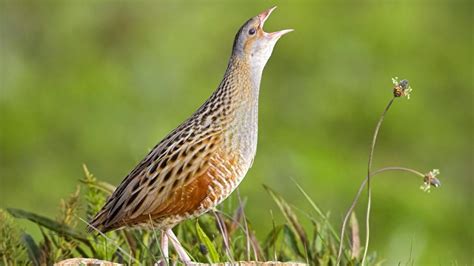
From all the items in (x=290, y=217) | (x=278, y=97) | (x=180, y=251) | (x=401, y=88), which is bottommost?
(x=180, y=251)

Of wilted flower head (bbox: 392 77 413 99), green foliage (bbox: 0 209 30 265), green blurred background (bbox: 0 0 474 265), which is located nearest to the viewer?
wilted flower head (bbox: 392 77 413 99)

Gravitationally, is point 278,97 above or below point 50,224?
above

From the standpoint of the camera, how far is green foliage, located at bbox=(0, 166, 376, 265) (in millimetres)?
5445

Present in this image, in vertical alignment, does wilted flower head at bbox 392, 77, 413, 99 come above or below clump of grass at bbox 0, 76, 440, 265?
above

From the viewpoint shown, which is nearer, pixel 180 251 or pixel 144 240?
pixel 180 251

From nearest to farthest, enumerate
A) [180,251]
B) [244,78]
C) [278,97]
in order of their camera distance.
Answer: [180,251]
[244,78]
[278,97]

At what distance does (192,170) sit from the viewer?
5.10m

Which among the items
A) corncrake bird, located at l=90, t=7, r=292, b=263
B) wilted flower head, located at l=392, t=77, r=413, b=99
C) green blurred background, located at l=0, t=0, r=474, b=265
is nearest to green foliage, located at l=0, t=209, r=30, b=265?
corncrake bird, located at l=90, t=7, r=292, b=263

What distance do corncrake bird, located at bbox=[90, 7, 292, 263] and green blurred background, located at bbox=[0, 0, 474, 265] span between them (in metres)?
3.56

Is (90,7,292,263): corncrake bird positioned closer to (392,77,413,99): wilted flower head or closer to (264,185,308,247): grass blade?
(264,185,308,247): grass blade

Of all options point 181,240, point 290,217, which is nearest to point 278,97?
point 290,217

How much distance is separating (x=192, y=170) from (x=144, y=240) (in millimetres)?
712

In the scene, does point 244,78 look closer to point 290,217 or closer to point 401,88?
point 290,217

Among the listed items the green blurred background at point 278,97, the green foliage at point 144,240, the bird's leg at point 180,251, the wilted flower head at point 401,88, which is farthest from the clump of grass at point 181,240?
the green blurred background at point 278,97
